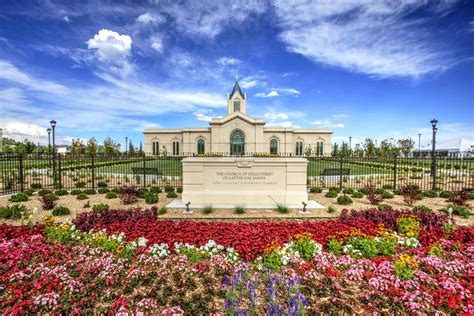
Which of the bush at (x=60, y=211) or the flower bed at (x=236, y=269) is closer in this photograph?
the flower bed at (x=236, y=269)

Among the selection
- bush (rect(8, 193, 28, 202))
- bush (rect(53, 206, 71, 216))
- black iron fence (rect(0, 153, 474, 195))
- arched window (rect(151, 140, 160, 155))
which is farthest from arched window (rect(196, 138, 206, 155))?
bush (rect(53, 206, 71, 216))

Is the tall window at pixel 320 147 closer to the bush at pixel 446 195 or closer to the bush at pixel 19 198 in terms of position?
the bush at pixel 446 195

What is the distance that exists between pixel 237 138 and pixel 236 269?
45.4m

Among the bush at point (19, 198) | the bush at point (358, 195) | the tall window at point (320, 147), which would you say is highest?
the tall window at point (320, 147)

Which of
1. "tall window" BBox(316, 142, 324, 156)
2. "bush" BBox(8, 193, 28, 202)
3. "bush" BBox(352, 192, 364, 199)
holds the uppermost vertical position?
"tall window" BBox(316, 142, 324, 156)

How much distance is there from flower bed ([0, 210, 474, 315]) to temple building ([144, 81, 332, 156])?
123 ft

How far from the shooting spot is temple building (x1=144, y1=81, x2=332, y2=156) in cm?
4809

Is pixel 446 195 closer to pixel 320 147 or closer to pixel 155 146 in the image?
pixel 320 147

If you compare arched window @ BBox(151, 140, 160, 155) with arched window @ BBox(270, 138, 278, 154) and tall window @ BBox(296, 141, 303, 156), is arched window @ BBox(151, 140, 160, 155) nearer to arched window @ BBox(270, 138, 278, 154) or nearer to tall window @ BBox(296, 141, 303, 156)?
arched window @ BBox(270, 138, 278, 154)

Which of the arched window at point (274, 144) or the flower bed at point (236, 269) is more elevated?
the arched window at point (274, 144)

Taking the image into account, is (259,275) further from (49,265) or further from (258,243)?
(49,265)

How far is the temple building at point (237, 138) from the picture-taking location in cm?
4809

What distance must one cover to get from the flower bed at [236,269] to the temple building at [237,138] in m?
37.4

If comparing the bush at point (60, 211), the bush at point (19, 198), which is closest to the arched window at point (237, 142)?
the bush at point (19, 198)
